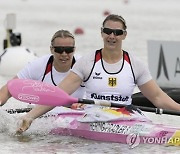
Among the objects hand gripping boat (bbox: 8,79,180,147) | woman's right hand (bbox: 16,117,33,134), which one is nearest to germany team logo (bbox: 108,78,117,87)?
hand gripping boat (bbox: 8,79,180,147)

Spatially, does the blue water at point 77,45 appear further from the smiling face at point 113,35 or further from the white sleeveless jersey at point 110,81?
the smiling face at point 113,35

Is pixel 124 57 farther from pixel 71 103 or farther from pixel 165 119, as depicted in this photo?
pixel 165 119

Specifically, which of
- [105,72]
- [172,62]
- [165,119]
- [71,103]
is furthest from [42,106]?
[172,62]

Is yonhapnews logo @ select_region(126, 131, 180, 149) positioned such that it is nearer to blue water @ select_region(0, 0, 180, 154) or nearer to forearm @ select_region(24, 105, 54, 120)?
blue water @ select_region(0, 0, 180, 154)

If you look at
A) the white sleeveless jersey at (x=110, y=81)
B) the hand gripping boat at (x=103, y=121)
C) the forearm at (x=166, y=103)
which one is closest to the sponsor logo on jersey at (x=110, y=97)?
the white sleeveless jersey at (x=110, y=81)

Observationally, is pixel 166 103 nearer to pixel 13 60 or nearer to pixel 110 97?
pixel 110 97

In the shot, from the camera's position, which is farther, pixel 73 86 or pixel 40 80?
pixel 40 80

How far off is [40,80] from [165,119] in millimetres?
1572

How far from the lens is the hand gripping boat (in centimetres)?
509

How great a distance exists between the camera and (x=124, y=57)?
17.4 ft

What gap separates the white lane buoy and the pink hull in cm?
476

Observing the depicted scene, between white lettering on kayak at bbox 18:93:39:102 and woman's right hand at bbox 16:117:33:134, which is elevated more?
white lettering on kayak at bbox 18:93:39:102

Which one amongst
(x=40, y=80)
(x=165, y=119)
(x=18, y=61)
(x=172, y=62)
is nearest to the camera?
(x=40, y=80)

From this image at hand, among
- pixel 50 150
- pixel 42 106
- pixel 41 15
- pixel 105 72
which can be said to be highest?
pixel 41 15
